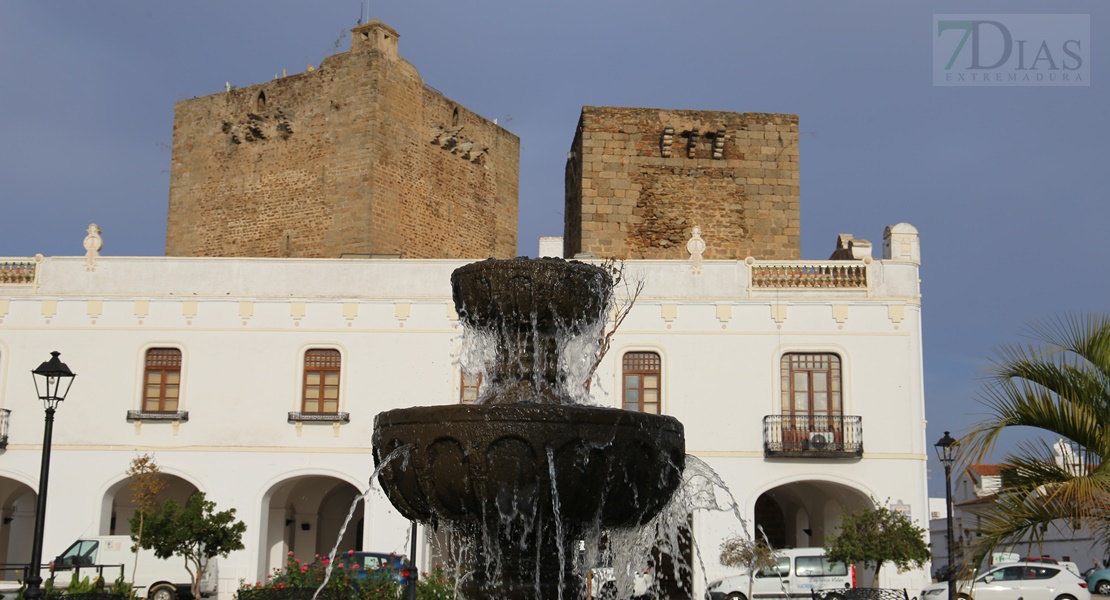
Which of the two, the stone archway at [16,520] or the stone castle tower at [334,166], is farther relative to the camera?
the stone castle tower at [334,166]

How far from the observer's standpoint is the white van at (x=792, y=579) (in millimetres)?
20953

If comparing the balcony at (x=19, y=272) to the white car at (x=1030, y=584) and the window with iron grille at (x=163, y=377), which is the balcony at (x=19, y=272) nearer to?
the window with iron grille at (x=163, y=377)

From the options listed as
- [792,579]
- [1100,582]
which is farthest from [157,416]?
[1100,582]

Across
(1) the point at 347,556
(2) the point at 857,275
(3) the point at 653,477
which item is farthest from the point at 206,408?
(3) the point at 653,477

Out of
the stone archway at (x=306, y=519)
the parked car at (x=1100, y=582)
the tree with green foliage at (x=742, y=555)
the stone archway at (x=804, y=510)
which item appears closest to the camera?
the tree with green foliage at (x=742, y=555)

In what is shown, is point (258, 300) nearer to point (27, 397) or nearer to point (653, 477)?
point (27, 397)

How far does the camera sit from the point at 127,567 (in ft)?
70.3

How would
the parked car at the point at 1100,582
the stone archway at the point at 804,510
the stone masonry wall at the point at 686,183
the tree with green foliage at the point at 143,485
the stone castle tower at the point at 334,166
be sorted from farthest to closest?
1. the stone castle tower at the point at 334,166
2. the parked car at the point at 1100,582
3. the stone masonry wall at the point at 686,183
4. the stone archway at the point at 804,510
5. the tree with green foliage at the point at 143,485

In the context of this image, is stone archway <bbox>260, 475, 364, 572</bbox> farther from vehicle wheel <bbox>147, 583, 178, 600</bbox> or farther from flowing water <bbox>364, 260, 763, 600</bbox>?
flowing water <bbox>364, 260, 763, 600</bbox>

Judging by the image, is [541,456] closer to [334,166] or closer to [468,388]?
[468,388]

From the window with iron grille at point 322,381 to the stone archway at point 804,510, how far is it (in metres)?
8.80

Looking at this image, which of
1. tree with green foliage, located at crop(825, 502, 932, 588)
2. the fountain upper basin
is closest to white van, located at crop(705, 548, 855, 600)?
tree with green foliage, located at crop(825, 502, 932, 588)

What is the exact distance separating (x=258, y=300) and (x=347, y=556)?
7.06m

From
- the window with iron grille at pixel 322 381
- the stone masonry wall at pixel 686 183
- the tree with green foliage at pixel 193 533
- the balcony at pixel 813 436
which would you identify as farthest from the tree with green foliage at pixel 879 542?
the tree with green foliage at pixel 193 533
